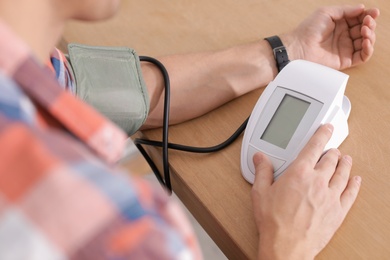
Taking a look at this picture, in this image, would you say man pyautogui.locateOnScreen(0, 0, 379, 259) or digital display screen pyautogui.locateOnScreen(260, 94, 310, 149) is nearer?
man pyautogui.locateOnScreen(0, 0, 379, 259)

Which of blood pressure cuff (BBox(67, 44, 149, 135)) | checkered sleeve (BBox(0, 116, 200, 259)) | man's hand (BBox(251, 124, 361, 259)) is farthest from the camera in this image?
blood pressure cuff (BBox(67, 44, 149, 135))

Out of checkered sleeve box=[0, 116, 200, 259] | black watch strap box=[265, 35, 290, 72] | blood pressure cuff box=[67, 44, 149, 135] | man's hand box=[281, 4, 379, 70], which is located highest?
checkered sleeve box=[0, 116, 200, 259]

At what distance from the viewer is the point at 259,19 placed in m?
1.06

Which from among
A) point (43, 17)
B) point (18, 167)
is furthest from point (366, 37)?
point (18, 167)

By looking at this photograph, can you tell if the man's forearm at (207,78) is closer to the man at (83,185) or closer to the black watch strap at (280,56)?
the black watch strap at (280,56)

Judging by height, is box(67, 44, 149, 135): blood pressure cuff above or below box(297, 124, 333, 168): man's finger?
below

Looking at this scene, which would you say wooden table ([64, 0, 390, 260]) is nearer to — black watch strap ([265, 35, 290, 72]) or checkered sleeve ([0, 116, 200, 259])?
black watch strap ([265, 35, 290, 72])

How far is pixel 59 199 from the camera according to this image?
363 millimetres

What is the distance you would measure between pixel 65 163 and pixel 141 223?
0.07 metres

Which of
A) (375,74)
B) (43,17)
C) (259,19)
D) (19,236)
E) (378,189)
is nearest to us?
(19,236)

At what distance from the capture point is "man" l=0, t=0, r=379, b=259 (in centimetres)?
36

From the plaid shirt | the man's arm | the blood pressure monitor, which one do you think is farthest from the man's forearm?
the plaid shirt

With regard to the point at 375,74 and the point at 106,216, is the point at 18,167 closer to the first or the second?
the point at 106,216

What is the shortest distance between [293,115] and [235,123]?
0.12 metres
